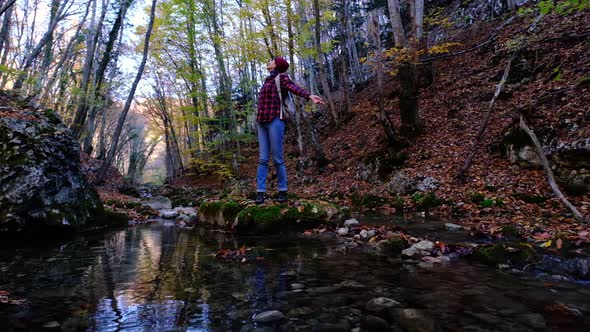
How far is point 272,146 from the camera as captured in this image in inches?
225

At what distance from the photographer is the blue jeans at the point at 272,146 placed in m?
5.66

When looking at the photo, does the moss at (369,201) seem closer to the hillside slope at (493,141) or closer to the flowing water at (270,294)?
the hillside slope at (493,141)

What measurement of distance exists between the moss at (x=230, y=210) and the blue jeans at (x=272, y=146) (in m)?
0.78

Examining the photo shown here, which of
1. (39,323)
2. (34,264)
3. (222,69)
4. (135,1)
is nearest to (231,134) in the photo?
(222,69)

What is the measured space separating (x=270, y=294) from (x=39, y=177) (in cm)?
554

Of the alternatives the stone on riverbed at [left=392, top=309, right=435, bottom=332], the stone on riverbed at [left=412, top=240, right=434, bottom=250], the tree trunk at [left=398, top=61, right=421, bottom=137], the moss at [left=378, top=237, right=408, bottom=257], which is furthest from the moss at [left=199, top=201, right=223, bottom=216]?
the tree trunk at [left=398, top=61, right=421, bottom=137]

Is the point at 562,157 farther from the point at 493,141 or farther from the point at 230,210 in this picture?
the point at 230,210

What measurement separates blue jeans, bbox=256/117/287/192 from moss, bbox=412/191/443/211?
12.9 ft

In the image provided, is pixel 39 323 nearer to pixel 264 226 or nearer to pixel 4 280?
pixel 4 280

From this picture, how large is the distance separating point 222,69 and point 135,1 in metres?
6.04

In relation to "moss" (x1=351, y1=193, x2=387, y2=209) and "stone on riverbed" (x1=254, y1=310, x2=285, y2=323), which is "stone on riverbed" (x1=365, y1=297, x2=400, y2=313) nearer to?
"stone on riverbed" (x1=254, y1=310, x2=285, y2=323)

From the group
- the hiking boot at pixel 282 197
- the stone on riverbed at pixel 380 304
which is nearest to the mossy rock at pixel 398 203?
the hiking boot at pixel 282 197

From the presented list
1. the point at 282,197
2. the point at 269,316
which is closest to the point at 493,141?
the point at 282,197

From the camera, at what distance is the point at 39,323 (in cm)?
197
